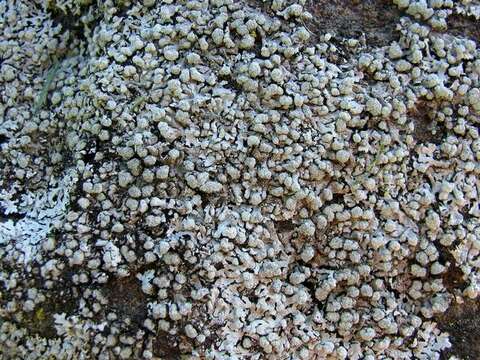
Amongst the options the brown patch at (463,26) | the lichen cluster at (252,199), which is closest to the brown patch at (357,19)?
the lichen cluster at (252,199)

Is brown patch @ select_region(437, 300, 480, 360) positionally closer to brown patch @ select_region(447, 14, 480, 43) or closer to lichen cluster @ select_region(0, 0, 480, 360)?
lichen cluster @ select_region(0, 0, 480, 360)

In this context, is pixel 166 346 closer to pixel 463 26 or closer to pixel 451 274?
pixel 451 274

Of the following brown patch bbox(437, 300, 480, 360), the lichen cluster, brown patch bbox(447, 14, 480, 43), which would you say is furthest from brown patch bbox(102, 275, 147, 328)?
brown patch bbox(447, 14, 480, 43)

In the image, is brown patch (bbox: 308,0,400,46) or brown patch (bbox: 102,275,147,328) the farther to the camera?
brown patch (bbox: 308,0,400,46)

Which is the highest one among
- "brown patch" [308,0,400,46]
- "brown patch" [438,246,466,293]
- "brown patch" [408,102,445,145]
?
"brown patch" [308,0,400,46]

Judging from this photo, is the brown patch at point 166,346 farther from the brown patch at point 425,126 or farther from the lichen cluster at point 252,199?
the brown patch at point 425,126

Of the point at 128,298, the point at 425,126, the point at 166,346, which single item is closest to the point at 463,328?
the point at 425,126

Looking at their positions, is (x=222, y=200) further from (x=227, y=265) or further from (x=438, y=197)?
(x=438, y=197)
